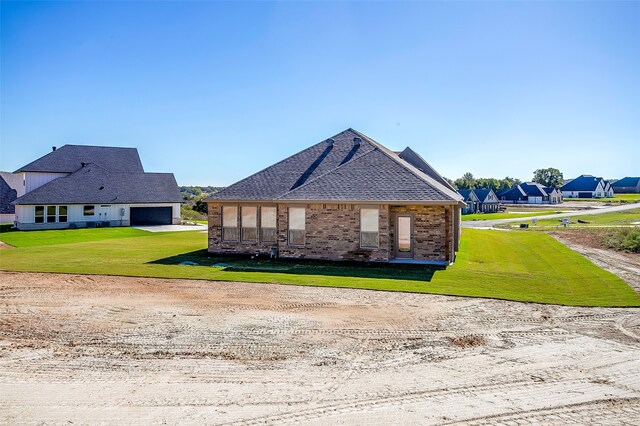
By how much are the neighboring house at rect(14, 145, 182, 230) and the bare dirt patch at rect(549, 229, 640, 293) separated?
3680cm

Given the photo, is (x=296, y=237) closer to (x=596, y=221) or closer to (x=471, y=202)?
(x=596, y=221)

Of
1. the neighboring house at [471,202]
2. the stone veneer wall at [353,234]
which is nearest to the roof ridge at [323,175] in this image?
the stone veneer wall at [353,234]

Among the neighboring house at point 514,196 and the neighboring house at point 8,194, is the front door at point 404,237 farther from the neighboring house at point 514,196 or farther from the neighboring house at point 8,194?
the neighboring house at point 514,196

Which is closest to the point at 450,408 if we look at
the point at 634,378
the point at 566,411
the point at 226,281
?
the point at 566,411

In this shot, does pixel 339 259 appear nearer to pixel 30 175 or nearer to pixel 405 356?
pixel 405 356

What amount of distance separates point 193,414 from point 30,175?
4566cm

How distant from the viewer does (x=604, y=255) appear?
22.0m

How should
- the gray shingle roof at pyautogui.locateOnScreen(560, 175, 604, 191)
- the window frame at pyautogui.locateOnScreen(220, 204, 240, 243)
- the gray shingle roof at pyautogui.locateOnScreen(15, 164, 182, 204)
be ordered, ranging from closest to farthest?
the window frame at pyautogui.locateOnScreen(220, 204, 240, 243) < the gray shingle roof at pyautogui.locateOnScreen(15, 164, 182, 204) < the gray shingle roof at pyautogui.locateOnScreen(560, 175, 604, 191)

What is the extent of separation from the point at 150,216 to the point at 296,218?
2960cm

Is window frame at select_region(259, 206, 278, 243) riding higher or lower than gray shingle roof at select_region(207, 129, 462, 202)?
lower

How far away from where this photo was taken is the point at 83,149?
159 feet

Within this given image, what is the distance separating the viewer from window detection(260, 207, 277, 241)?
866 inches

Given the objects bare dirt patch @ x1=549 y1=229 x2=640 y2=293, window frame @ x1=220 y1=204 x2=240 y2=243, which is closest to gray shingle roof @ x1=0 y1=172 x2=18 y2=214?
window frame @ x1=220 y1=204 x2=240 y2=243

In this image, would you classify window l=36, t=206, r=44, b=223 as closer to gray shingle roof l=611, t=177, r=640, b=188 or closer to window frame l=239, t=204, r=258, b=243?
window frame l=239, t=204, r=258, b=243
